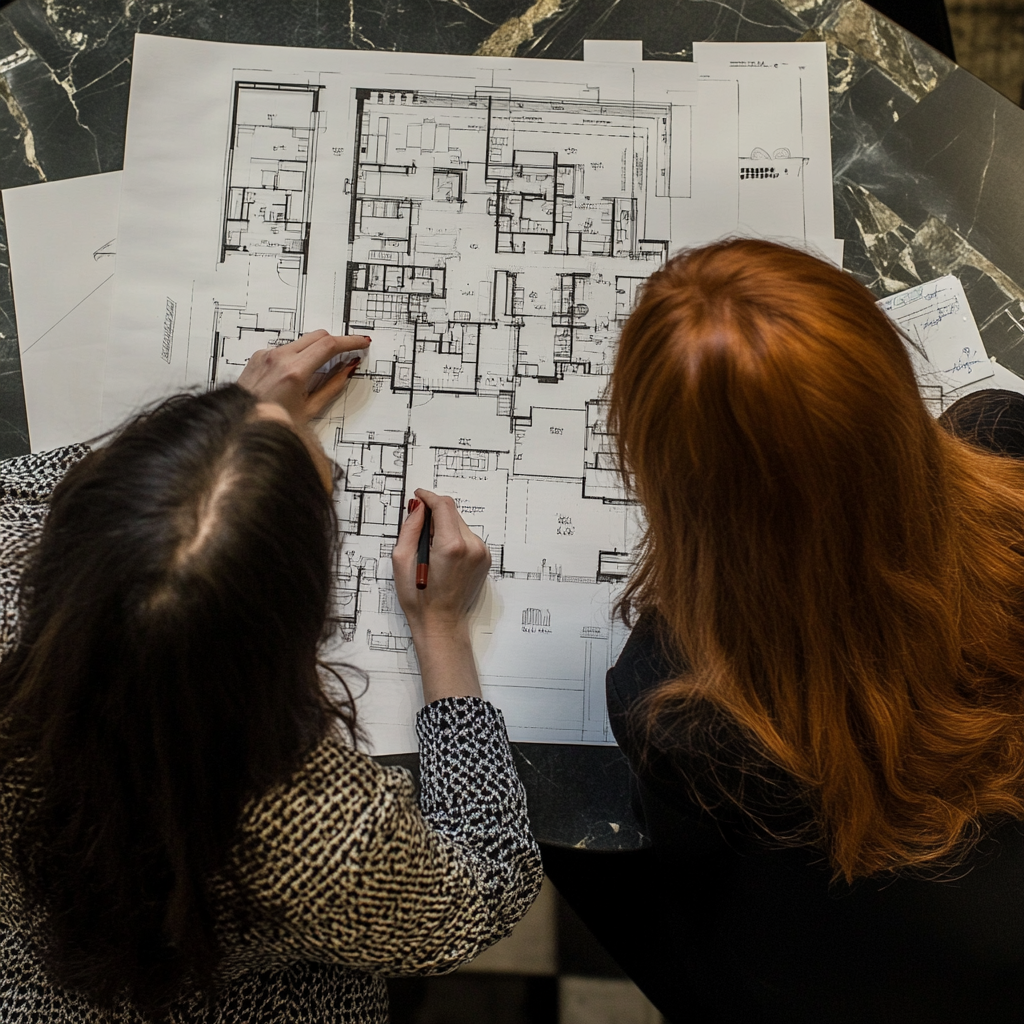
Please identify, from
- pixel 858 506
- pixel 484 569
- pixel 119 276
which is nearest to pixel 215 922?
pixel 484 569

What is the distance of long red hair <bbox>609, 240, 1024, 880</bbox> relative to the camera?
605 millimetres

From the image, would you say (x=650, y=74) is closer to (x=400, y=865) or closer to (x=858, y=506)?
(x=858, y=506)

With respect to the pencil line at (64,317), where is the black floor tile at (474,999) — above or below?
below

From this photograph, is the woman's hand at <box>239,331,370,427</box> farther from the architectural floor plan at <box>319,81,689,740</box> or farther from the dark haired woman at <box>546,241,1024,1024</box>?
the dark haired woman at <box>546,241,1024,1024</box>

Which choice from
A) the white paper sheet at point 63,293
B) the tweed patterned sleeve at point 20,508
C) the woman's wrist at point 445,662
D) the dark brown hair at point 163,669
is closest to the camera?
the dark brown hair at point 163,669

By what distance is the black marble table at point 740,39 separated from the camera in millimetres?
1061

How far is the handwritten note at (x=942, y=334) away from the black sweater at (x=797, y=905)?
0.50 meters

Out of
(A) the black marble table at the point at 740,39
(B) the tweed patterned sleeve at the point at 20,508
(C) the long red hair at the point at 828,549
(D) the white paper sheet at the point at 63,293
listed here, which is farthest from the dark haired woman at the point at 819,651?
(D) the white paper sheet at the point at 63,293

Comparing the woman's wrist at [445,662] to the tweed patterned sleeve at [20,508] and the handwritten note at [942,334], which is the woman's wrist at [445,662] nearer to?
the tweed patterned sleeve at [20,508]

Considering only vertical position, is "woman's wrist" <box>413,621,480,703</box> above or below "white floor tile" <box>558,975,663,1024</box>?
above

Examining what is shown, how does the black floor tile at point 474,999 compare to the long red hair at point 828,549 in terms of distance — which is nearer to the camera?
the long red hair at point 828,549

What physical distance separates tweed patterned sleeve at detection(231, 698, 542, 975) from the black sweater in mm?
159

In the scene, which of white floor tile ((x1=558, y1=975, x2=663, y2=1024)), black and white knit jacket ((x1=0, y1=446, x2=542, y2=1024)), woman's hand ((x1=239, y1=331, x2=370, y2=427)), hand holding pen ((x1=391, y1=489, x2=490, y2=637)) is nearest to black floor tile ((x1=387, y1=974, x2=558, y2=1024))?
white floor tile ((x1=558, y1=975, x2=663, y2=1024))

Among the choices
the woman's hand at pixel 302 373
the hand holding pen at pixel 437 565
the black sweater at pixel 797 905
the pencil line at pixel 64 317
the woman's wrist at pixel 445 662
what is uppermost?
the pencil line at pixel 64 317
